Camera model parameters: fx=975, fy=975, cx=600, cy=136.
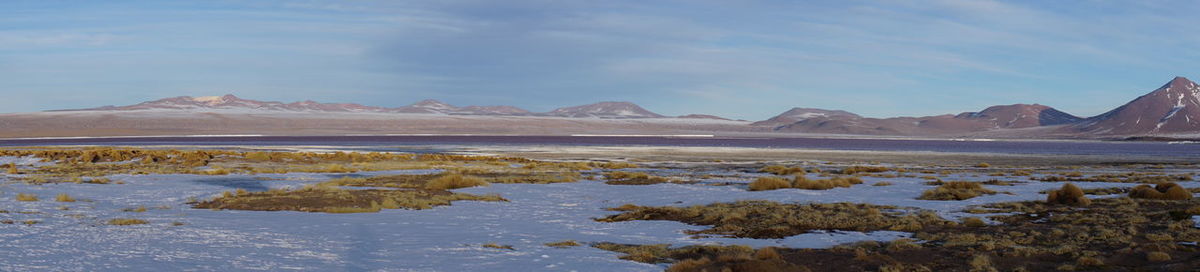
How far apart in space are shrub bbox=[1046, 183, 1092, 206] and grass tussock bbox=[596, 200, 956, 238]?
3.39 m

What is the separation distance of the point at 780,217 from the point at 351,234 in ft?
23.1

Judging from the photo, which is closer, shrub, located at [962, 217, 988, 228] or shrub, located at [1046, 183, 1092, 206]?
shrub, located at [962, 217, 988, 228]

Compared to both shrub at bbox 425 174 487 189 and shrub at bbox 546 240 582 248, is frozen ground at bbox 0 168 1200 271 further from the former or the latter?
shrub at bbox 425 174 487 189

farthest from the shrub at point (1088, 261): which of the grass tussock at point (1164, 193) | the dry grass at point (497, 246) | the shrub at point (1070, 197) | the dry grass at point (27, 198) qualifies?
the dry grass at point (27, 198)

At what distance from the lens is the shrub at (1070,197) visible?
18.5 meters

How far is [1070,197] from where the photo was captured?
1875 cm

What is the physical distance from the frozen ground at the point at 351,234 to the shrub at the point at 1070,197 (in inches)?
47.1

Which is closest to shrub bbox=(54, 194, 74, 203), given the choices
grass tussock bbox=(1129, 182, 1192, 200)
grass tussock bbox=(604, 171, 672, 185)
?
grass tussock bbox=(604, 171, 672, 185)

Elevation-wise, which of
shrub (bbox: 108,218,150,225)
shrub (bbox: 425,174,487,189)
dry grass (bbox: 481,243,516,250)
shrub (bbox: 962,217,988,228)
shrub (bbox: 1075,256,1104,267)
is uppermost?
shrub (bbox: 425,174,487,189)

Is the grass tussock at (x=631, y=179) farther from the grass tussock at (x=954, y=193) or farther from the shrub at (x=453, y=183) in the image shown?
the grass tussock at (x=954, y=193)

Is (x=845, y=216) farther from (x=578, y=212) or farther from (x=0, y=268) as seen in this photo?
(x=0, y=268)

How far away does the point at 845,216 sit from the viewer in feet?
54.3

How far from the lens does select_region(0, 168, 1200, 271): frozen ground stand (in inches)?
443

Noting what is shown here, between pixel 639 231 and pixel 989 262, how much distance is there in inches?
211
